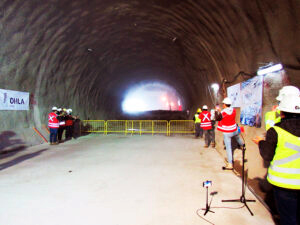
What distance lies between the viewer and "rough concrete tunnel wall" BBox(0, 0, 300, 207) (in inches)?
217

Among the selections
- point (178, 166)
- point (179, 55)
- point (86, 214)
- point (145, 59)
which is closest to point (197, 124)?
point (179, 55)

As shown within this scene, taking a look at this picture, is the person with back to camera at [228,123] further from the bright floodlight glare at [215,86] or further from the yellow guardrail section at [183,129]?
the yellow guardrail section at [183,129]

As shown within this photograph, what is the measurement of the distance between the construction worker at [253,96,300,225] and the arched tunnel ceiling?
8.30 feet

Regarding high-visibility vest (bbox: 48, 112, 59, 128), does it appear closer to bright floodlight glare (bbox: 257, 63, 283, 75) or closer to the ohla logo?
the ohla logo

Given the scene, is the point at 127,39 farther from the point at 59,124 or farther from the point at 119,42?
the point at 59,124

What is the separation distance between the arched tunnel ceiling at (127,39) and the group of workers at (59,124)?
43.2 inches

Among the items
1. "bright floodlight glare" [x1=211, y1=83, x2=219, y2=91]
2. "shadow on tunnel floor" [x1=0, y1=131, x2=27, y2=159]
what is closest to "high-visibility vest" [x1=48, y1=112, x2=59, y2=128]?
"shadow on tunnel floor" [x1=0, y1=131, x2=27, y2=159]

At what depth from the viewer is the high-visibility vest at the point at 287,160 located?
2.50m

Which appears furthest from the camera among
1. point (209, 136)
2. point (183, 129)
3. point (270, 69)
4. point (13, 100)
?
point (183, 129)

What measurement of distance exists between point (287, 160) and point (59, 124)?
11.7 metres

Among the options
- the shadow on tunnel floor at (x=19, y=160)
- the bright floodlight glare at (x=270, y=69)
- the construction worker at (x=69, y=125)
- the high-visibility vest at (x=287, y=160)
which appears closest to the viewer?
the high-visibility vest at (x=287, y=160)

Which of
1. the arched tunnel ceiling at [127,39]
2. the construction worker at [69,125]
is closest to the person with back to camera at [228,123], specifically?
the arched tunnel ceiling at [127,39]

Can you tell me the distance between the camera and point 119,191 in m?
4.85

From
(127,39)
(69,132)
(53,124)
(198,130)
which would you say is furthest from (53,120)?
(198,130)
